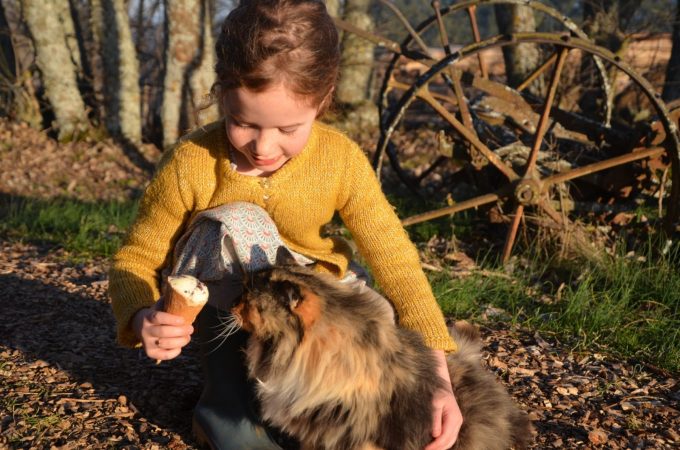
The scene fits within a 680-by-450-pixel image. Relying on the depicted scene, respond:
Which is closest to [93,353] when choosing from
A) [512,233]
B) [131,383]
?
[131,383]

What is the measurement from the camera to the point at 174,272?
2.50 m

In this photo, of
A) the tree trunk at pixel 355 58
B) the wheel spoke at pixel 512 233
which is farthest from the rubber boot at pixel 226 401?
the tree trunk at pixel 355 58

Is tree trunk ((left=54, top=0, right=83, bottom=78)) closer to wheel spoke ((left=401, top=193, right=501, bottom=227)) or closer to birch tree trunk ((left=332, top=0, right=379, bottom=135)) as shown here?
birch tree trunk ((left=332, top=0, right=379, bottom=135))

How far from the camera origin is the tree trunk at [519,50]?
7.82 metres

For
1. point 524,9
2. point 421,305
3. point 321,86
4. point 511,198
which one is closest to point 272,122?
point 321,86

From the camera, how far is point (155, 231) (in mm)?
2580

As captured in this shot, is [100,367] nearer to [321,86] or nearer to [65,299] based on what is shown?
[65,299]


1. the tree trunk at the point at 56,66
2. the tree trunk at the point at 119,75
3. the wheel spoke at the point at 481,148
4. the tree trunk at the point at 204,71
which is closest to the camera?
the wheel spoke at the point at 481,148

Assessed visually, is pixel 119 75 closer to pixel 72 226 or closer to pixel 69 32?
pixel 69 32

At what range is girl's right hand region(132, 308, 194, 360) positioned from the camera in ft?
6.97

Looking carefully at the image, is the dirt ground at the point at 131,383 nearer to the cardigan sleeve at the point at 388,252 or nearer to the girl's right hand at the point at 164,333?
the girl's right hand at the point at 164,333

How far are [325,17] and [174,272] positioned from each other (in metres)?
1.04

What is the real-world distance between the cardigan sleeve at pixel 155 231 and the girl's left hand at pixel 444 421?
1.06 metres

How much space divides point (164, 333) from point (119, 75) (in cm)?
671
